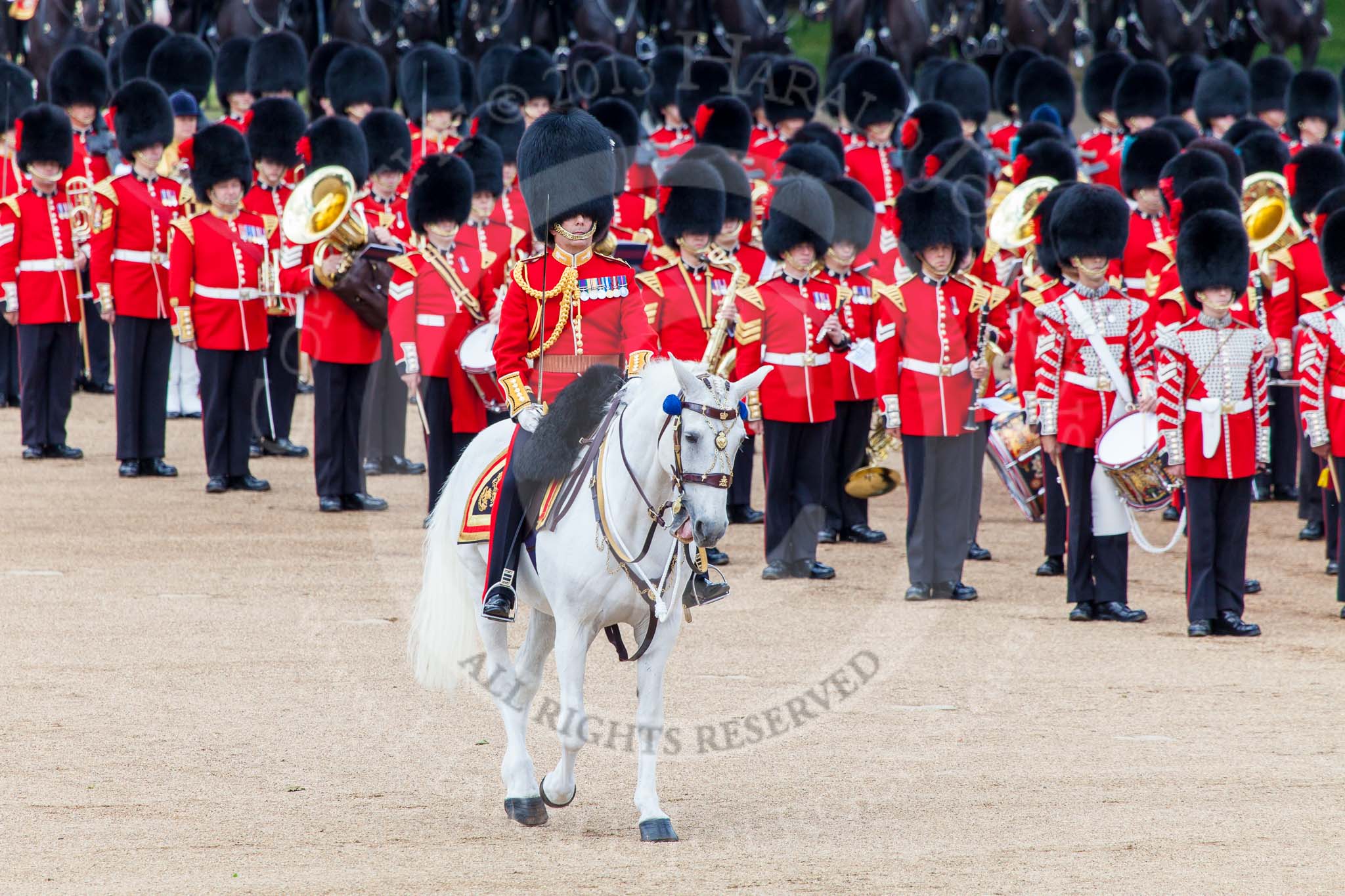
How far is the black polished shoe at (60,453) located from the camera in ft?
29.0

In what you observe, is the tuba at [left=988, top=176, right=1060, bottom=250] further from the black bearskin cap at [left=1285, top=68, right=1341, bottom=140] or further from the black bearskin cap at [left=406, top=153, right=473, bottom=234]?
the black bearskin cap at [left=1285, top=68, right=1341, bottom=140]

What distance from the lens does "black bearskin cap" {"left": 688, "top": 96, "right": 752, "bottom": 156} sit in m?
10.5

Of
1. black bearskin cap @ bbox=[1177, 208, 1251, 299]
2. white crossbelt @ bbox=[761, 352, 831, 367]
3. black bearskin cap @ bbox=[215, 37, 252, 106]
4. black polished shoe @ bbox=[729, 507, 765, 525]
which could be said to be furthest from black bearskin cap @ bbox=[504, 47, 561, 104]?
black bearskin cap @ bbox=[1177, 208, 1251, 299]

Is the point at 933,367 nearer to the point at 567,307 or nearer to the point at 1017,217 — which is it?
the point at 567,307

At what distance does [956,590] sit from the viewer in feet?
22.0

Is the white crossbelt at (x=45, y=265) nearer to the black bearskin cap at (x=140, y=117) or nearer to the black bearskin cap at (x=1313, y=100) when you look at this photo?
the black bearskin cap at (x=140, y=117)

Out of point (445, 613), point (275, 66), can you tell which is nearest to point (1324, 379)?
point (445, 613)

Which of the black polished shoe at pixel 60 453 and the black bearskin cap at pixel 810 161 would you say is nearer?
the black polished shoe at pixel 60 453

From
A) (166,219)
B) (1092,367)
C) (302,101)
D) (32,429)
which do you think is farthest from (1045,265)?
(302,101)

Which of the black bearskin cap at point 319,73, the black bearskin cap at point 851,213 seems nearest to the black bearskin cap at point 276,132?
the black bearskin cap at point 851,213

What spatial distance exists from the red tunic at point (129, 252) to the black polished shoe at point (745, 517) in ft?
8.47

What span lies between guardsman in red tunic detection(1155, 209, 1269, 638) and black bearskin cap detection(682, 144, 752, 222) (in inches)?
87.9

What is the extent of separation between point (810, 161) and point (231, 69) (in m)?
4.59

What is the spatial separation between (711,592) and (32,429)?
17.8ft
